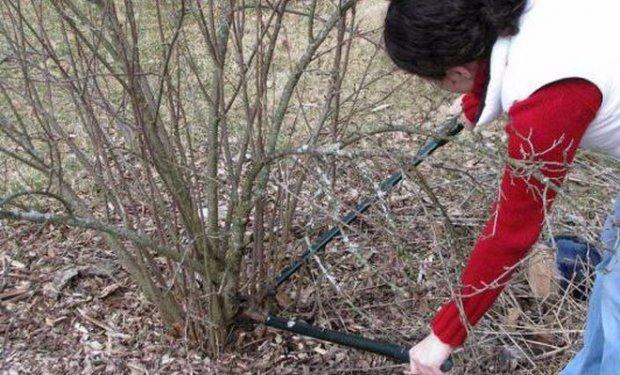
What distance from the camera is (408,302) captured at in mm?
2928

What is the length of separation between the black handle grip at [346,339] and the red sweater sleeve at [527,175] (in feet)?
1.69

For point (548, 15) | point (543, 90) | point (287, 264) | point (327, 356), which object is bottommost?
point (327, 356)

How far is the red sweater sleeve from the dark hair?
0.15 meters

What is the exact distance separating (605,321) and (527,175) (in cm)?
63

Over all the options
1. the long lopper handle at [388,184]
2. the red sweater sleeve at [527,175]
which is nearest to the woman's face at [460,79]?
the red sweater sleeve at [527,175]

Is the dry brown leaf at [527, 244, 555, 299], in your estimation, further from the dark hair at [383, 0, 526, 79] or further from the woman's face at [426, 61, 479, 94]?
the dark hair at [383, 0, 526, 79]

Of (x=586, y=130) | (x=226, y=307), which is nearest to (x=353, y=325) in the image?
(x=226, y=307)

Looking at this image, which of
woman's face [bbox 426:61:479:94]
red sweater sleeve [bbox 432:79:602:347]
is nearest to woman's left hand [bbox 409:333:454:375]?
red sweater sleeve [bbox 432:79:602:347]

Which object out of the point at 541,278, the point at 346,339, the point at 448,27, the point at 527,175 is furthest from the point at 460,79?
the point at 541,278

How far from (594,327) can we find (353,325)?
1.01m

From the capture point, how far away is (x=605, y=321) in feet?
6.23

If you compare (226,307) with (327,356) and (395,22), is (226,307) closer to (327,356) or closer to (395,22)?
(327,356)

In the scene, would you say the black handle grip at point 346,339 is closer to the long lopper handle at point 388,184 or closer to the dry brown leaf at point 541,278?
the long lopper handle at point 388,184

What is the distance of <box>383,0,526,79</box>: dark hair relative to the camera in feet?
4.97
